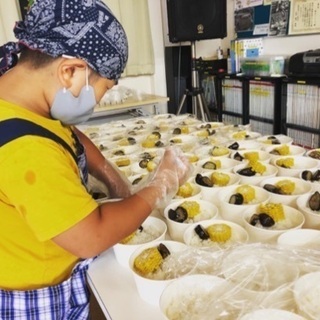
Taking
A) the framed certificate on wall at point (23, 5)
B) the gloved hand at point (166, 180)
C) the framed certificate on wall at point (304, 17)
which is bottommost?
the gloved hand at point (166, 180)

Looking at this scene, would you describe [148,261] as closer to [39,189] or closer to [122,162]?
[39,189]

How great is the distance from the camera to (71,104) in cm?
71

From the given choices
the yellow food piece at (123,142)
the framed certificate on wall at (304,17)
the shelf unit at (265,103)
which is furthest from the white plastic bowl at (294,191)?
the framed certificate on wall at (304,17)

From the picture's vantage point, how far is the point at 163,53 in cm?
374

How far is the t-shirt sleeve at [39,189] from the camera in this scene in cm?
55

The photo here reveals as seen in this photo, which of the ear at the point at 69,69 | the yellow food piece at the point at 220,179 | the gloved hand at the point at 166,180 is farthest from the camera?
the yellow food piece at the point at 220,179

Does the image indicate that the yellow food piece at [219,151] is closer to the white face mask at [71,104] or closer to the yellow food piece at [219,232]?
the yellow food piece at [219,232]

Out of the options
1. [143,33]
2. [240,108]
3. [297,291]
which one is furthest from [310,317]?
[143,33]

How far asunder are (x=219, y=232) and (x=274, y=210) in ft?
0.52

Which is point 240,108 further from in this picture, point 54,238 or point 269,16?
point 54,238

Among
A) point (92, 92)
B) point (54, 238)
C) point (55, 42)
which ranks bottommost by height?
point (54, 238)

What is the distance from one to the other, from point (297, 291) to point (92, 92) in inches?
21.7

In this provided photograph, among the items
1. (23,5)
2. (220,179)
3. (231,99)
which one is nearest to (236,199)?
(220,179)

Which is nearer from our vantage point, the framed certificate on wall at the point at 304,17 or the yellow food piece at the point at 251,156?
the yellow food piece at the point at 251,156
